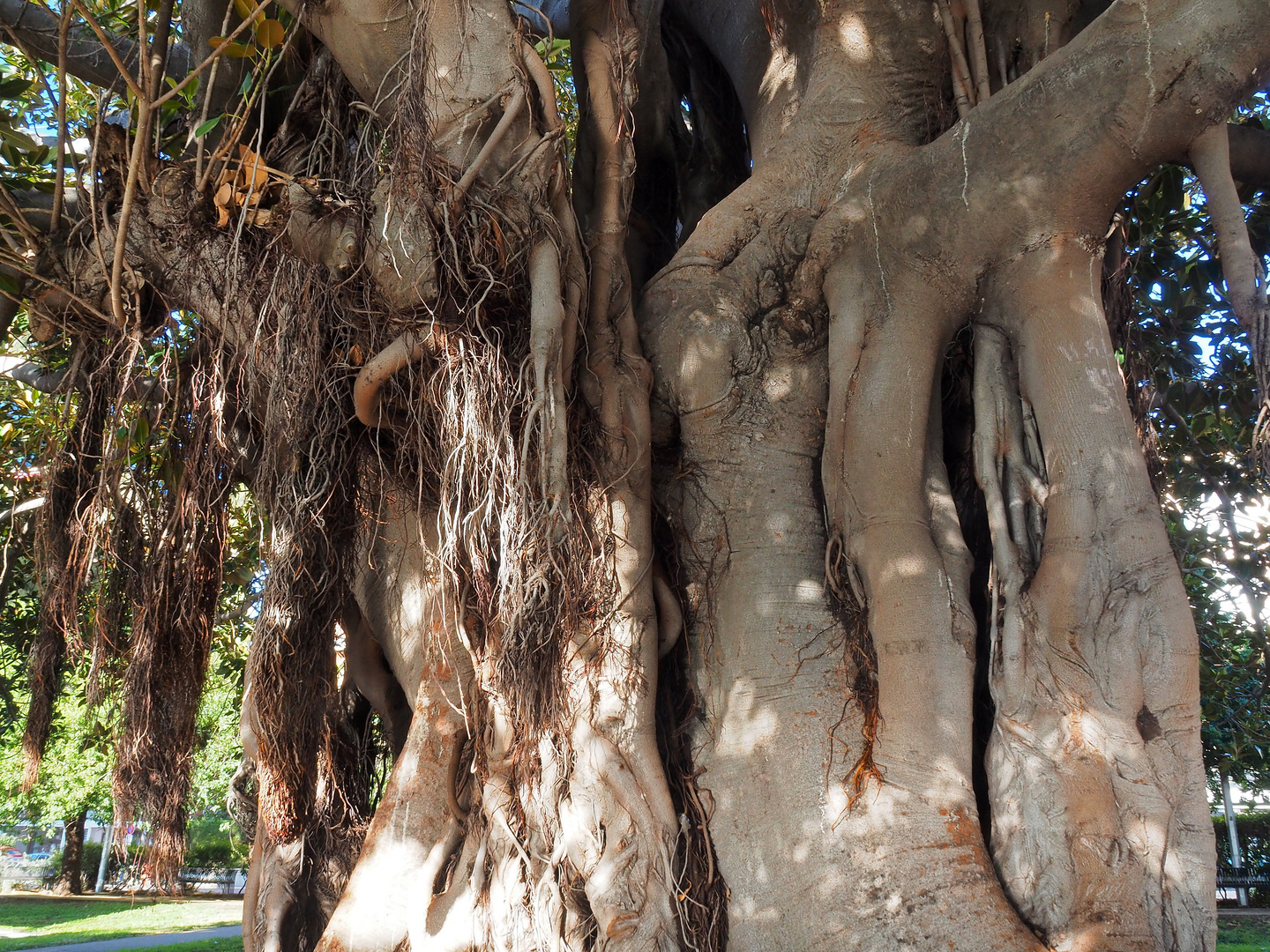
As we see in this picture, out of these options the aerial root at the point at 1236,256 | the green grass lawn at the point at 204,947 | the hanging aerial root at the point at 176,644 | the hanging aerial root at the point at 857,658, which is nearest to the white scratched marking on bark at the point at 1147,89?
the aerial root at the point at 1236,256

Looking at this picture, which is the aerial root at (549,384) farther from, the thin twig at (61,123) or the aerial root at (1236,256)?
the aerial root at (1236,256)

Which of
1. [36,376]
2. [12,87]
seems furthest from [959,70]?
[36,376]

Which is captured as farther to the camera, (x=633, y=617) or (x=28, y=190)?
(x=28, y=190)

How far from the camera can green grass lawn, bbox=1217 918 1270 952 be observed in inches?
299

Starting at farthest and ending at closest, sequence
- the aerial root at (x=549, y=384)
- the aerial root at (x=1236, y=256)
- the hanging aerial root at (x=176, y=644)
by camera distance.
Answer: the hanging aerial root at (x=176, y=644) → the aerial root at (x=1236, y=256) → the aerial root at (x=549, y=384)

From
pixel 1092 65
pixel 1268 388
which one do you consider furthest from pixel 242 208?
pixel 1268 388

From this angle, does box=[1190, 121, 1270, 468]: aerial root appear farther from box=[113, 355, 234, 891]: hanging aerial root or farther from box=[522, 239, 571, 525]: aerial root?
box=[113, 355, 234, 891]: hanging aerial root

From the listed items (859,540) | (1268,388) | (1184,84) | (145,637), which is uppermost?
(1184,84)

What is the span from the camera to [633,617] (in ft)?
8.84

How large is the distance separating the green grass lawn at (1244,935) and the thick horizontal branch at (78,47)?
8.39 m

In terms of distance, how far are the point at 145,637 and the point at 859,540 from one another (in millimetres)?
2276

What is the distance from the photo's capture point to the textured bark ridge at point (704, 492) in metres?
2.43

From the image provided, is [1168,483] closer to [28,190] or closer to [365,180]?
[365,180]

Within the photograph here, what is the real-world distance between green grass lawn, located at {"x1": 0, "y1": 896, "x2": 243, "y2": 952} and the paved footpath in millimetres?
234
